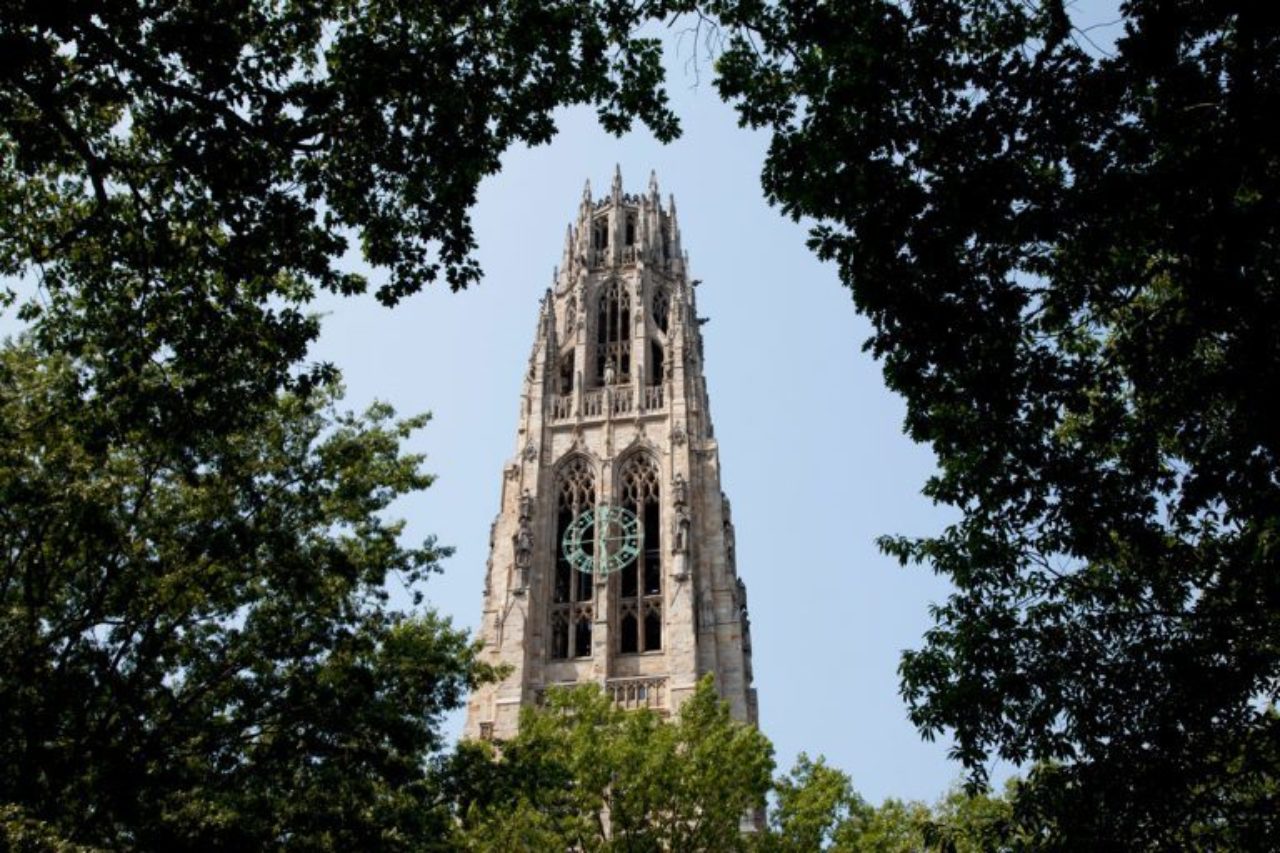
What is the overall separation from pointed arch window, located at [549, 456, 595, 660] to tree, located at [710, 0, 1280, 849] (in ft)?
88.6

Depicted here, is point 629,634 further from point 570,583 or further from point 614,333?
point 614,333

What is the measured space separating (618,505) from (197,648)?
2665cm

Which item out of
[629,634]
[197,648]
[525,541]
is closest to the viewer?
[197,648]

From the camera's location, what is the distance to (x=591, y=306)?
48.6 meters

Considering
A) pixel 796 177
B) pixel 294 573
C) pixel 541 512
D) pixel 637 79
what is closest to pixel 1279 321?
pixel 796 177

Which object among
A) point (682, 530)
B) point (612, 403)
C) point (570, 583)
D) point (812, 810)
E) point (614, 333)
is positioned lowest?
point (812, 810)

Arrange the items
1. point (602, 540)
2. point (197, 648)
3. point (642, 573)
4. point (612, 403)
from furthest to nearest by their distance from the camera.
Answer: point (612, 403) → point (602, 540) → point (642, 573) → point (197, 648)

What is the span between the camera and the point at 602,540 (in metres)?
38.6

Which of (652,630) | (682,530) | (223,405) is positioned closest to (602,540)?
(682,530)

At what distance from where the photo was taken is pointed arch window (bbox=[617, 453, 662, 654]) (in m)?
36.8

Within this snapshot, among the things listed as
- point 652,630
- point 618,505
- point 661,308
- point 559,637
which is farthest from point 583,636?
point 661,308

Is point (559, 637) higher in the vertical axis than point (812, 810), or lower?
higher

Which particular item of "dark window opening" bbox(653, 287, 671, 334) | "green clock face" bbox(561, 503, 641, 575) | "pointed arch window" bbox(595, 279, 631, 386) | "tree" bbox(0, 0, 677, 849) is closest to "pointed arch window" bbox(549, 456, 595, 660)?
"green clock face" bbox(561, 503, 641, 575)

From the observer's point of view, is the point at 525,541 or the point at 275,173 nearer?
the point at 275,173
